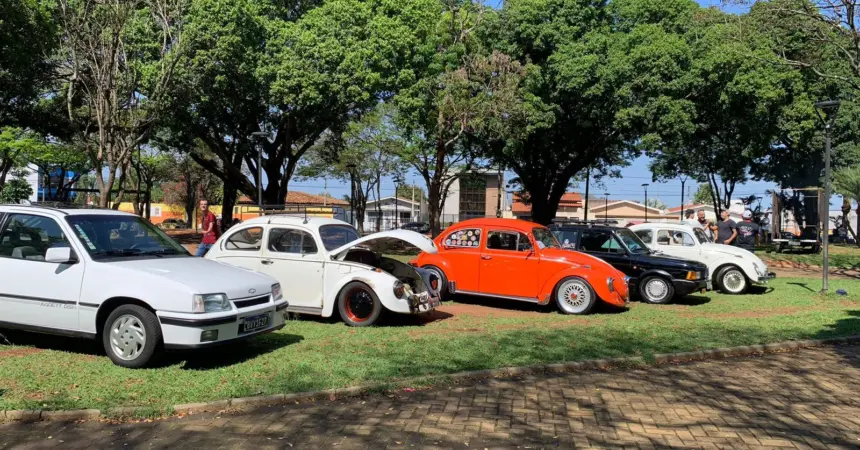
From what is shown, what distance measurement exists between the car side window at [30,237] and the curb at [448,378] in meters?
2.25

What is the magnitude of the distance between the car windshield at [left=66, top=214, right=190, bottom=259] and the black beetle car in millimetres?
7854

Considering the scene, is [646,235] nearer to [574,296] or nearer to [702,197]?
[574,296]

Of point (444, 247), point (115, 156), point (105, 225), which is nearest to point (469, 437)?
point (105, 225)

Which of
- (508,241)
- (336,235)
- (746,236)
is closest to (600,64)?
(746,236)

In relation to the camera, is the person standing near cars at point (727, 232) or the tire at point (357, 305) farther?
the person standing near cars at point (727, 232)

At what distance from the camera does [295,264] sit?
885 cm

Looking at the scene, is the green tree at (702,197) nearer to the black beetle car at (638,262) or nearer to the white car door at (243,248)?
the black beetle car at (638,262)

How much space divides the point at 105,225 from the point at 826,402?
303 inches

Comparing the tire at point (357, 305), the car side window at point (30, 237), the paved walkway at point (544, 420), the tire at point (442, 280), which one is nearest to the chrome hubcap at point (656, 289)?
the tire at point (442, 280)

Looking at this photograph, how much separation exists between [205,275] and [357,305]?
2.82 m

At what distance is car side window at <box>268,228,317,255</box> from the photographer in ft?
29.1

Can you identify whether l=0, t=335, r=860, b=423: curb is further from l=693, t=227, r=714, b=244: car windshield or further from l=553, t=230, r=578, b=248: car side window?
l=693, t=227, r=714, b=244: car windshield

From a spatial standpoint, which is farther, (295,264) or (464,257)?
(464,257)

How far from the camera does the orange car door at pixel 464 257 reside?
36.2 ft
